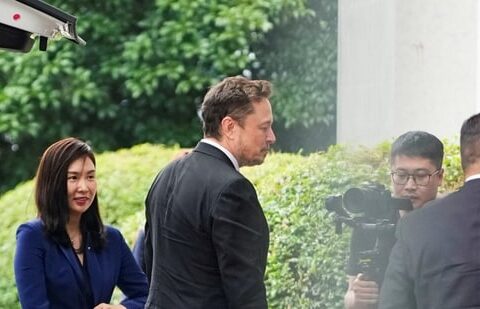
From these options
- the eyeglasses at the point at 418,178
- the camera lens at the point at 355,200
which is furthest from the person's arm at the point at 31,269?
the eyeglasses at the point at 418,178

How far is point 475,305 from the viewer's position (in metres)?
4.46

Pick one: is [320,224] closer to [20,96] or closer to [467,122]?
[467,122]

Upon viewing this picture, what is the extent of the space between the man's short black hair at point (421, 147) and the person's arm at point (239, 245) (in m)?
1.23

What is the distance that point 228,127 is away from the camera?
4.74 meters

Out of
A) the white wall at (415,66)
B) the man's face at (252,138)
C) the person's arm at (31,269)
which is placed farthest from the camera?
the white wall at (415,66)

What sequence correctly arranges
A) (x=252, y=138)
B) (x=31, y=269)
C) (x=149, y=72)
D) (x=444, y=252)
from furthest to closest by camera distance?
1. (x=149, y=72)
2. (x=31, y=269)
3. (x=252, y=138)
4. (x=444, y=252)

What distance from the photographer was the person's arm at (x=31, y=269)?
5.15 m

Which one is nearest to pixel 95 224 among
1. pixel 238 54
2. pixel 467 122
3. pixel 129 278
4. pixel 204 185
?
pixel 129 278

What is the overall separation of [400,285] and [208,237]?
0.68 metres

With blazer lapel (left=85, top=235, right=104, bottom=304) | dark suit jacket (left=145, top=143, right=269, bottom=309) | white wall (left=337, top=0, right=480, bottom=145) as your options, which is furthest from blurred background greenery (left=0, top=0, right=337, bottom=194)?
dark suit jacket (left=145, top=143, right=269, bottom=309)

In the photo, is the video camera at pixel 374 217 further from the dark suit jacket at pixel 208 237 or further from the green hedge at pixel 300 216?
the dark suit jacket at pixel 208 237

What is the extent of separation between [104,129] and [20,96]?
77cm

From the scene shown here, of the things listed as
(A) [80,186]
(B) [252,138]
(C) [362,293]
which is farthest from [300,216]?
(B) [252,138]

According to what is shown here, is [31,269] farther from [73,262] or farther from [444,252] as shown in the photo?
[444,252]
